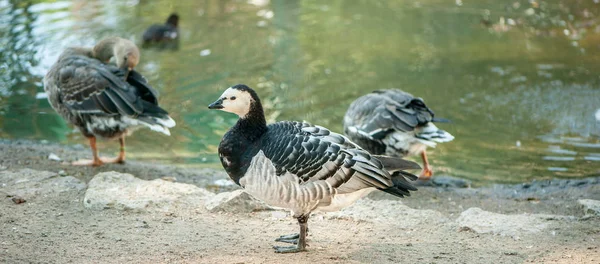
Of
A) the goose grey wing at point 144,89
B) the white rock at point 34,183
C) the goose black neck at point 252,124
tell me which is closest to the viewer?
the goose black neck at point 252,124

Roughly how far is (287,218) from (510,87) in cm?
596

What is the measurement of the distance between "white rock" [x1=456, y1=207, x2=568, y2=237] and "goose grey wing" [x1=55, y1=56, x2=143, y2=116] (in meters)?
3.63

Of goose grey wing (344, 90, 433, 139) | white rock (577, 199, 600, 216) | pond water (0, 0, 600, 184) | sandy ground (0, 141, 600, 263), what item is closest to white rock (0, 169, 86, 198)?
sandy ground (0, 141, 600, 263)

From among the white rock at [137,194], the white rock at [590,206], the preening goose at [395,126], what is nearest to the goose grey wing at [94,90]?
the white rock at [137,194]

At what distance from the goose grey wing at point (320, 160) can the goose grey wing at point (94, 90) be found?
271cm

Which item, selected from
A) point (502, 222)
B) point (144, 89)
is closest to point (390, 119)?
point (502, 222)

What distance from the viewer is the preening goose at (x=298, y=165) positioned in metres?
5.33

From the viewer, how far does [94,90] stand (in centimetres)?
783

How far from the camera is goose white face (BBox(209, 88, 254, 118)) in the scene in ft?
18.2

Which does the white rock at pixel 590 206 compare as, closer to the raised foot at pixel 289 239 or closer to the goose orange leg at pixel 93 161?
the raised foot at pixel 289 239

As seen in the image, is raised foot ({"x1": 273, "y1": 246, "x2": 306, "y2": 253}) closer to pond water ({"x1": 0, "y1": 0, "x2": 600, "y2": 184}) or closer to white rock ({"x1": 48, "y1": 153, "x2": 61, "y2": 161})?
pond water ({"x1": 0, "y1": 0, "x2": 600, "y2": 184})

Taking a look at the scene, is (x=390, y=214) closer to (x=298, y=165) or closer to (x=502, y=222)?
(x=502, y=222)

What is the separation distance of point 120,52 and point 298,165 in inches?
157

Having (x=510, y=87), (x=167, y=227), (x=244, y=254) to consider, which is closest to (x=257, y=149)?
(x=244, y=254)
